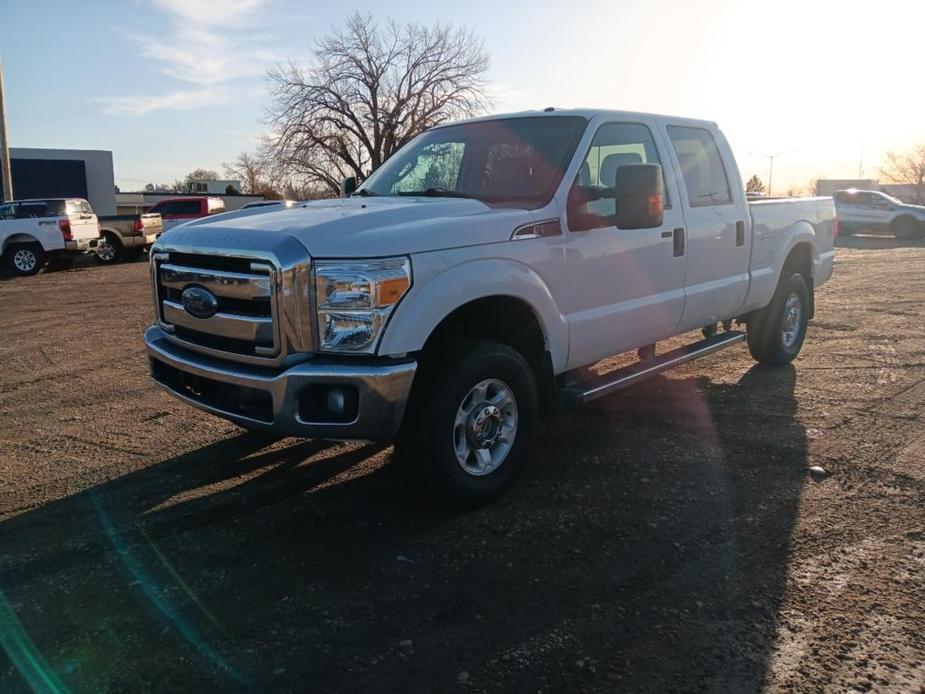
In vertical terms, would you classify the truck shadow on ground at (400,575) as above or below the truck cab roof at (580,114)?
below

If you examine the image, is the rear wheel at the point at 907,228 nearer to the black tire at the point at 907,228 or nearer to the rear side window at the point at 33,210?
the black tire at the point at 907,228

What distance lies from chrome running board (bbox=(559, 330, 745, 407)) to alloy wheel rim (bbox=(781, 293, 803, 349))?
3.28 feet

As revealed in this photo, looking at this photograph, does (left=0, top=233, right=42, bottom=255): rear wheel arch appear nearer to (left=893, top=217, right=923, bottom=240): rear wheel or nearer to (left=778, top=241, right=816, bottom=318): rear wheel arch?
(left=778, top=241, right=816, bottom=318): rear wheel arch

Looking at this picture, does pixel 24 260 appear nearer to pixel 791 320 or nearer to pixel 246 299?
pixel 246 299

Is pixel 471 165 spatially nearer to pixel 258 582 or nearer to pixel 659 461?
pixel 659 461

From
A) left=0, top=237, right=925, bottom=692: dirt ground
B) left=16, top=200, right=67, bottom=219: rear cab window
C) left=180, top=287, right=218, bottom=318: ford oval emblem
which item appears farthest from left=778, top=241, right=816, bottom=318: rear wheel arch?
left=16, top=200, right=67, bottom=219: rear cab window

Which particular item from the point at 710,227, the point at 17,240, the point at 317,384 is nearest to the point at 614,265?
the point at 710,227

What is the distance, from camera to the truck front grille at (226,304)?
141 inches

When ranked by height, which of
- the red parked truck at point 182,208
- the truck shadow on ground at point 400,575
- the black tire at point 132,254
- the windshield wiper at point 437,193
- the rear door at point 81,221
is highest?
the red parked truck at point 182,208

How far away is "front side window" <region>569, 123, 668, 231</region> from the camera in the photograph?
443 cm

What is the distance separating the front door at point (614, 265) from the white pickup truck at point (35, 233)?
55.8ft

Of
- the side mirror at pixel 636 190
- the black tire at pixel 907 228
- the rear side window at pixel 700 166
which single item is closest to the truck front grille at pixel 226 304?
the side mirror at pixel 636 190

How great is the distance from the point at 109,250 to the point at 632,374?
64.5 ft

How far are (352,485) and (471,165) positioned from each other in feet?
7.23
